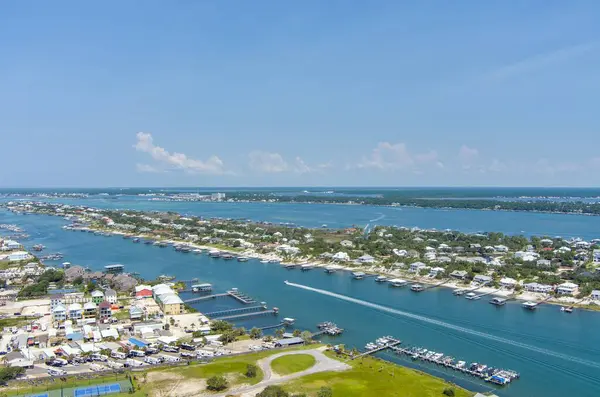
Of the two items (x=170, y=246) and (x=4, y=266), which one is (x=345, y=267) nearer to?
(x=170, y=246)

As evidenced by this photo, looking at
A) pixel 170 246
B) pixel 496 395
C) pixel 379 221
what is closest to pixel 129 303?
pixel 496 395

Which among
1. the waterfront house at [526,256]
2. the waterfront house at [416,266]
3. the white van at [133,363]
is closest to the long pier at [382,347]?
the white van at [133,363]

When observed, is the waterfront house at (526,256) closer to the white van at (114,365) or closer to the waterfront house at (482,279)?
the waterfront house at (482,279)

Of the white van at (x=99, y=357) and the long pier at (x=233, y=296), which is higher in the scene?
the white van at (x=99, y=357)

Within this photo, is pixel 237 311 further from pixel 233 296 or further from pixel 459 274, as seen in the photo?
pixel 459 274

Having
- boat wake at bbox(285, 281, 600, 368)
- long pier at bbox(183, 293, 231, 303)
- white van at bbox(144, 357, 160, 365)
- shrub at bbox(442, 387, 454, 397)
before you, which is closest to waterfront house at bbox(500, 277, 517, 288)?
boat wake at bbox(285, 281, 600, 368)

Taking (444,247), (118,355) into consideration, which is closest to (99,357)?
(118,355)
